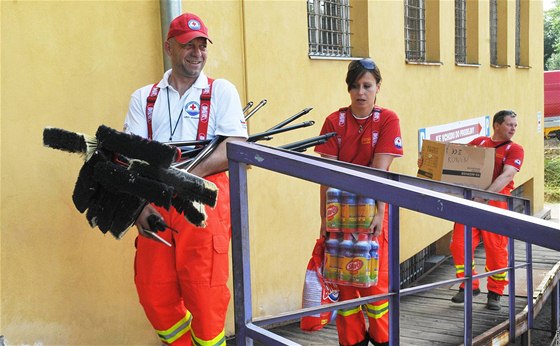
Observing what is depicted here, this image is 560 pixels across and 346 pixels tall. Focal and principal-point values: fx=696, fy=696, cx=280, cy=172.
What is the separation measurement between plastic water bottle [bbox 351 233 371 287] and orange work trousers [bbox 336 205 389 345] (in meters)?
0.12

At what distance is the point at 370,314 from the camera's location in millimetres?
3818

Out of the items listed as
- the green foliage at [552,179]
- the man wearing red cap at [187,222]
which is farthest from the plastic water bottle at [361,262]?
the green foliage at [552,179]

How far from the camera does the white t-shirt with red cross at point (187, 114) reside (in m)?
3.29

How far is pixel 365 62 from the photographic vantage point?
3928 millimetres

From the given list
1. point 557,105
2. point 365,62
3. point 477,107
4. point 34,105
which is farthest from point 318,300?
point 557,105

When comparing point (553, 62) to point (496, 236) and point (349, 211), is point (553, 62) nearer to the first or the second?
point (496, 236)

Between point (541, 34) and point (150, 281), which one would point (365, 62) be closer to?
point (150, 281)

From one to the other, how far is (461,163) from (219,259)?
11.9 ft

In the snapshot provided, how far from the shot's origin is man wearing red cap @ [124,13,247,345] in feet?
10.3

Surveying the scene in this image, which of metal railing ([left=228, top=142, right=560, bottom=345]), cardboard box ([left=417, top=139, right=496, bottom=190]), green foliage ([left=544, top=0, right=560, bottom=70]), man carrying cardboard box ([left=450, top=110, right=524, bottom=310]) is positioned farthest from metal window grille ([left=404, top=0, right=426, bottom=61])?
green foliage ([left=544, top=0, right=560, bottom=70])

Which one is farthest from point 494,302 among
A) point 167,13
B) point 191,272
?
point 191,272

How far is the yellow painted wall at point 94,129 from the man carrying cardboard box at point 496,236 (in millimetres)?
1391

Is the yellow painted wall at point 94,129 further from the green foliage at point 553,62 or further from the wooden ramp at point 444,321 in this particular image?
the green foliage at point 553,62

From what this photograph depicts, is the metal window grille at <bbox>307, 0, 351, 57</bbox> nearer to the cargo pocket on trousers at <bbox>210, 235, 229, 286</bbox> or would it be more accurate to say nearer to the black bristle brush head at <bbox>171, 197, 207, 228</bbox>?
the cargo pocket on trousers at <bbox>210, 235, 229, 286</bbox>
